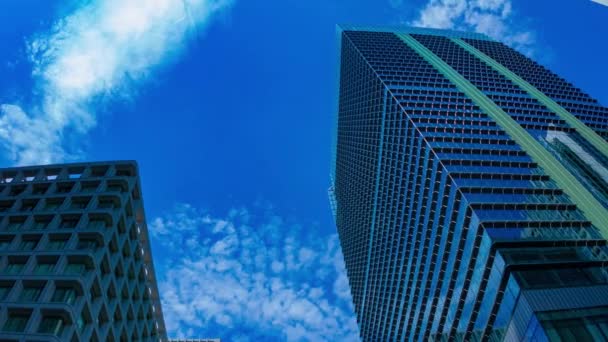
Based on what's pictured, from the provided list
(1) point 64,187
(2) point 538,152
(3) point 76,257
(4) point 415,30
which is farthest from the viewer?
(4) point 415,30

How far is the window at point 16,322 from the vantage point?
34750 mm

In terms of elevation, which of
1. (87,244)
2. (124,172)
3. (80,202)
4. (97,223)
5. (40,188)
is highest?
(124,172)

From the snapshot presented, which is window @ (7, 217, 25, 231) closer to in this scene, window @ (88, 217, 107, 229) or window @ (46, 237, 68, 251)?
window @ (46, 237, 68, 251)

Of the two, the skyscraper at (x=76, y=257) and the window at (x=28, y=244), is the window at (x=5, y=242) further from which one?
the window at (x=28, y=244)

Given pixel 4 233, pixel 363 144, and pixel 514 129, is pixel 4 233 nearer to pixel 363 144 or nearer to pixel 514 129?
pixel 514 129

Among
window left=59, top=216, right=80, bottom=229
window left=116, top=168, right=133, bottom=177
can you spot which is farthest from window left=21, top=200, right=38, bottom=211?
window left=116, top=168, right=133, bottom=177

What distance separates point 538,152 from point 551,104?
88.0 feet

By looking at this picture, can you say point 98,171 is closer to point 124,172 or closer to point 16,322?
point 124,172

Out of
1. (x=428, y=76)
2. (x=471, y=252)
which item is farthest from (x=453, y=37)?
(x=471, y=252)

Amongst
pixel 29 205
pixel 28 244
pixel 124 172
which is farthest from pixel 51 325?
pixel 124 172

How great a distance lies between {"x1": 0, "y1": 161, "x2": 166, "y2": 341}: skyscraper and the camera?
3575cm

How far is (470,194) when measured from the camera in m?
62.4

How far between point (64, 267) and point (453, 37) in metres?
127

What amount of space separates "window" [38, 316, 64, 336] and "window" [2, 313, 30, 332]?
1.20m
